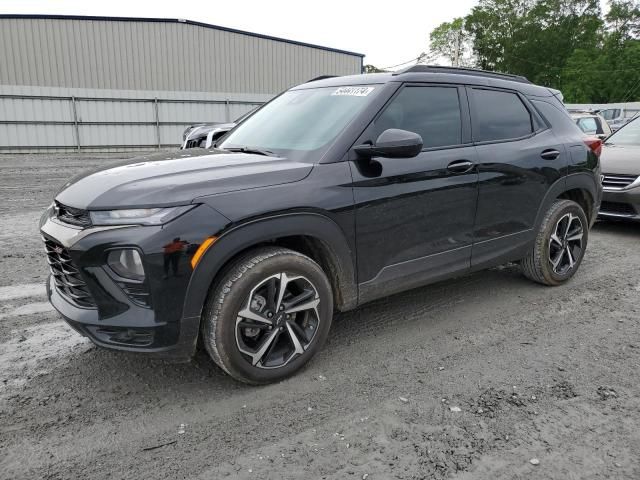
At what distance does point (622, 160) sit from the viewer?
6.90 meters

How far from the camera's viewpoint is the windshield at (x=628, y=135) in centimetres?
765

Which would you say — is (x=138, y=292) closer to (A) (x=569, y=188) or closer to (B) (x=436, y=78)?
(B) (x=436, y=78)

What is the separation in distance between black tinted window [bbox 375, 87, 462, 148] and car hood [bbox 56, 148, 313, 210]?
0.79 m

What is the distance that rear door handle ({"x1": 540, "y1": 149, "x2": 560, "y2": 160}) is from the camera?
432 centimetres

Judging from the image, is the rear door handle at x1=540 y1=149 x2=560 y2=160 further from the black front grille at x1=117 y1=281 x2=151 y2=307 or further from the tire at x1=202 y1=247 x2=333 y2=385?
the black front grille at x1=117 y1=281 x2=151 y2=307

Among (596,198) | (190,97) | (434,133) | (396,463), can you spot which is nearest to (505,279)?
(596,198)

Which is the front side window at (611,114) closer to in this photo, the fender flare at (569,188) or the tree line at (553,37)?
the fender flare at (569,188)

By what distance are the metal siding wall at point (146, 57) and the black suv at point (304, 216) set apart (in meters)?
21.1

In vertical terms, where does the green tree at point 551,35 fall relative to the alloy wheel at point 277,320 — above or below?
above

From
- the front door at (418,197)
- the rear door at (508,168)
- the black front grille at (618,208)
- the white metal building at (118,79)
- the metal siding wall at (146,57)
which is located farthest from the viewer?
the metal siding wall at (146,57)

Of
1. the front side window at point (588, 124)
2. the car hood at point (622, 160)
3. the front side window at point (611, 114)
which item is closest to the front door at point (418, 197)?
the car hood at point (622, 160)

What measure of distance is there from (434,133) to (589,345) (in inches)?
72.1

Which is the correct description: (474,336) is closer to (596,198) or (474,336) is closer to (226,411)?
(226,411)

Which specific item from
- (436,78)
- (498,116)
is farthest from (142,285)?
(498,116)
